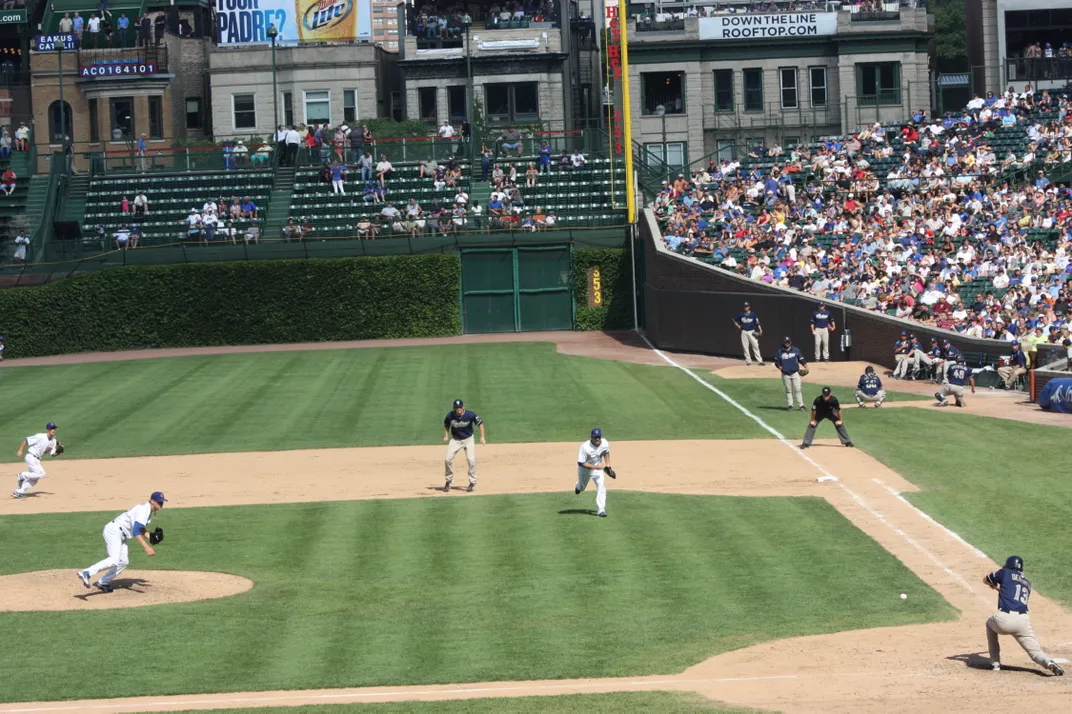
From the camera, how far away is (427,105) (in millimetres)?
69625

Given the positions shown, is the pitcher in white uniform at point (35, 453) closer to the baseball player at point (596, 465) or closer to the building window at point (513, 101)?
the baseball player at point (596, 465)

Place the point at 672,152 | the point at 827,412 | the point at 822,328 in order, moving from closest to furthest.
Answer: the point at 827,412 < the point at 822,328 < the point at 672,152

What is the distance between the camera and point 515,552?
76.5 feet

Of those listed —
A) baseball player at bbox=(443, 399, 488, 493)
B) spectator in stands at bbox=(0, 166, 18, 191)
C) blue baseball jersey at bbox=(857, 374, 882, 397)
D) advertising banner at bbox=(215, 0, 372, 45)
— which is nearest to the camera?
baseball player at bbox=(443, 399, 488, 493)

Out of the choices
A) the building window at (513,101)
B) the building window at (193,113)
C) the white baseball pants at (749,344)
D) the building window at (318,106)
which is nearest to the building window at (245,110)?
the building window at (318,106)

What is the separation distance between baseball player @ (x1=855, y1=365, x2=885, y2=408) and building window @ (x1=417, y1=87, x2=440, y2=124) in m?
36.6

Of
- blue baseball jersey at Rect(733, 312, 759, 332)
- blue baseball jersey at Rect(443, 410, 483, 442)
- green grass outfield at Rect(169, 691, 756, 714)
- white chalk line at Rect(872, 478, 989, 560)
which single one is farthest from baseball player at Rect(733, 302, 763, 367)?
green grass outfield at Rect(169, 691, 756, 714)

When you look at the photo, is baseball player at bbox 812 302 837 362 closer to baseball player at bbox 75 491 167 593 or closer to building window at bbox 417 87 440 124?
baseball player at bbox 75 491 167 593

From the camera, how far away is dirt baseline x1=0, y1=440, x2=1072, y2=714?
53.7 feet

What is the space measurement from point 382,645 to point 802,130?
49555 mm

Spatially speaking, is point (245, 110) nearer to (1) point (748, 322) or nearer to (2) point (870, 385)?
(1) point (748, 322)

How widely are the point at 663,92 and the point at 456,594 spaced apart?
153 feet

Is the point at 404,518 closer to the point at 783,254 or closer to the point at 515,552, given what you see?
the point at 515,552

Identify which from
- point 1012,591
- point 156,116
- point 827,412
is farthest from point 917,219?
point 156,116
